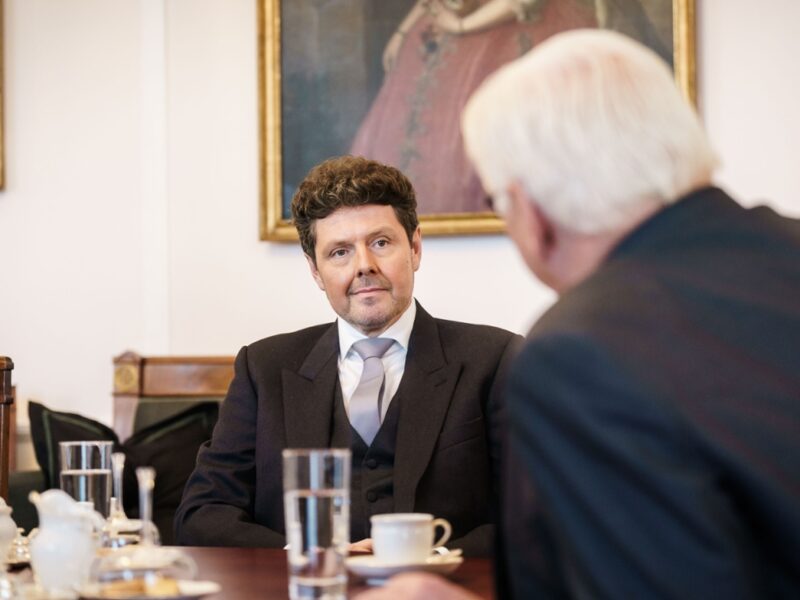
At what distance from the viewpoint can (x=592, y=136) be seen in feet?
4.74

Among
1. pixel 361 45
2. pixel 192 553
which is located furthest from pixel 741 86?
pixel 192 553

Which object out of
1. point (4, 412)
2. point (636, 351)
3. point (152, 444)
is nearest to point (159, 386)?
point (152, 444)

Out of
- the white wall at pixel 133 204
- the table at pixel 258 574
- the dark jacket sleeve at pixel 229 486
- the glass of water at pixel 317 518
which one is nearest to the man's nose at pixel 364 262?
the dark jacket sleeve at pixel 229 486

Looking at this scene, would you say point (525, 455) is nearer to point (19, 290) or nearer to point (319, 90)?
point (319, 90)

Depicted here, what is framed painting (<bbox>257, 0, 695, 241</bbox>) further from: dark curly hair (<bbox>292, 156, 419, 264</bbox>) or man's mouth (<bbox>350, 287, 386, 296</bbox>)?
man's mouth (<bbox>350, 287, 386, 296</bbox>)

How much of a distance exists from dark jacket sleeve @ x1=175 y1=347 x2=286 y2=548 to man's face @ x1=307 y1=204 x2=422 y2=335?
32 centimetres

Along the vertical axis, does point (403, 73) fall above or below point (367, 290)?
above

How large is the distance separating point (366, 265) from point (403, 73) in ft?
6.57

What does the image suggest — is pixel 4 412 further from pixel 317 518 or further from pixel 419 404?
pixel 317 518

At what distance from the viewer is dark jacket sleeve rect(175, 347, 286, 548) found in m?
3.03

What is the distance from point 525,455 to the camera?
4.40ft

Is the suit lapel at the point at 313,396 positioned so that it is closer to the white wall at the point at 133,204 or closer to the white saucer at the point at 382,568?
the white saucer at the point at 382,568

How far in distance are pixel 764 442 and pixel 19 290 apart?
483cm

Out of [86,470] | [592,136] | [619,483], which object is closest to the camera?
[619,483]
